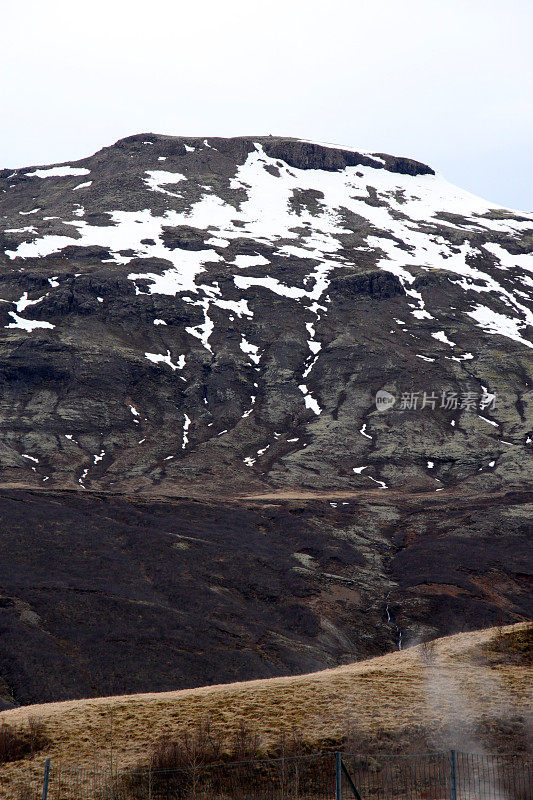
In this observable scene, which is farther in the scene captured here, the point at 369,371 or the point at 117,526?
the point at 369,371

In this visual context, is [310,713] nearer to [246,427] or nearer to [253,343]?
[246,427]

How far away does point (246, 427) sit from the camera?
11081 cm

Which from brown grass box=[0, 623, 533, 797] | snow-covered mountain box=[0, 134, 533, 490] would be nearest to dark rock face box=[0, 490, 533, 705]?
brown grass box=[0, 623, 533, 797]

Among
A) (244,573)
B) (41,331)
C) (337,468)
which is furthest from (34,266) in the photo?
(244,573)

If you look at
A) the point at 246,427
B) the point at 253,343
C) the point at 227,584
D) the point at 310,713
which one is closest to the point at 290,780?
the point at 310,713

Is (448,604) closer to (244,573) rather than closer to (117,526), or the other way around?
(244,573)

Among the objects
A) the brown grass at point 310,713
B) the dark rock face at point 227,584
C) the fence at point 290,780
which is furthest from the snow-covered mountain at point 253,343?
the fence at point 290,780

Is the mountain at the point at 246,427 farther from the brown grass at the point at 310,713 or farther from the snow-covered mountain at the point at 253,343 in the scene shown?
the brown grass at the point at 310,713

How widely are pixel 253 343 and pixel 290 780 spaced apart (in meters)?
115

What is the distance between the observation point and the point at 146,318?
132750 millimetres

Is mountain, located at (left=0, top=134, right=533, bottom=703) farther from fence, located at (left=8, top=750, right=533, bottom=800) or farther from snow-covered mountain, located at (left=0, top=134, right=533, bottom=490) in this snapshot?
fence, located at (left=8, top=750, right=533, bottom=800)

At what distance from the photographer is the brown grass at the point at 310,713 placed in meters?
20.5

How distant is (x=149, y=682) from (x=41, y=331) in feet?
309

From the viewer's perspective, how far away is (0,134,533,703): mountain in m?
50.2
